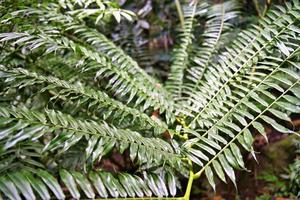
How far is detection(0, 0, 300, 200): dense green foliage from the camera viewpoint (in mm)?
1031

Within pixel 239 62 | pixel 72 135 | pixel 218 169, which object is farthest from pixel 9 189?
pixel 239 62

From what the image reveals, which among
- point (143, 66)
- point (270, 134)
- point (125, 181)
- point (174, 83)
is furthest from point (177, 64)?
point (125, 181)

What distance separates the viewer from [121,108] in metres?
1.35

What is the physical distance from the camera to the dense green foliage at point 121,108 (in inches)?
40.6

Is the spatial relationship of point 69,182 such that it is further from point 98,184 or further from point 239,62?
point 239,62

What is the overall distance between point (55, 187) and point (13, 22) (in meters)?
0.99

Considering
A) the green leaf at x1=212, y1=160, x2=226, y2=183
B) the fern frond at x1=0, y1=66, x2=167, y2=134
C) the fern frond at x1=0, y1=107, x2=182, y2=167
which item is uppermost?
the fern frond at x1=0, y1=66, x2=167, y2=134

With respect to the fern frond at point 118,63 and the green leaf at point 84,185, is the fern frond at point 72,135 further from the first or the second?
the fern frond at point 118,63

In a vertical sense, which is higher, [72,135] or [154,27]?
[154,27]

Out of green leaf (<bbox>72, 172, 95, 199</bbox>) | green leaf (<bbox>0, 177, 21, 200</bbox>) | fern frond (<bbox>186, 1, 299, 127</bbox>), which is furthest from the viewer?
fern frond (<bbox>186, 1, 299, 127</bbox>)

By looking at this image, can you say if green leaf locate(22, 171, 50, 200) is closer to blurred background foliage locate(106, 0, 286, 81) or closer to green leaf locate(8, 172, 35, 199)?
green leaf locate(8, 172, 35, 199)

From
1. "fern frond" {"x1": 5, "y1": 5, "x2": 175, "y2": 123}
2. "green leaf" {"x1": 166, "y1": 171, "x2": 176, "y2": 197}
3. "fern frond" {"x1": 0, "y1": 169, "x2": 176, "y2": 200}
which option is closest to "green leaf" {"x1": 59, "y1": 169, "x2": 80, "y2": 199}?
"fern frond" {"x1": 0, "y1": 169, "x2": 176, "y2": 200}

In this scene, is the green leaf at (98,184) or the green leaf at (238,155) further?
the green leaf at (238,155)

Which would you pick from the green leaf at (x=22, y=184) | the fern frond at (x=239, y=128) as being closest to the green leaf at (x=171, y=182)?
the fern frond at (x=239, y=128)
